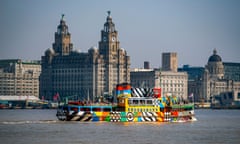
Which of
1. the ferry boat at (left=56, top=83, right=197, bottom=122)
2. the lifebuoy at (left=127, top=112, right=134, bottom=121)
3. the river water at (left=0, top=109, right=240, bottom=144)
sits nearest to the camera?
the river water at (left=0, top=109, right=240, bottom=144)

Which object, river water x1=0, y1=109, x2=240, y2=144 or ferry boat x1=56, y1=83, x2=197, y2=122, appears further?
ferry boat x1=56, y1=83, x2=197, y2=122

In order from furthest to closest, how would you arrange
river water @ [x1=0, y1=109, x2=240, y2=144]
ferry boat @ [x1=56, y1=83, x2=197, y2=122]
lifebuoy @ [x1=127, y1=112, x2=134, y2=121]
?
lifebuoy @ [x1=127, y1=112, x2=134, y2=121] < ferry boat @ [x1=56, y1=83, x2=197, y2=122] < river water @ [x1=0, y1=109, x2=240, y2=144]

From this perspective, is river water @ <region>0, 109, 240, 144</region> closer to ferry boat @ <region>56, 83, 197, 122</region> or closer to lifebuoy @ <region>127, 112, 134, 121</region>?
ferry boat @ <region>56, 83, 197, 122</region>

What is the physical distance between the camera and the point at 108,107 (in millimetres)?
154500

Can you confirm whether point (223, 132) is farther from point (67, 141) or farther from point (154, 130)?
point (67, 141)

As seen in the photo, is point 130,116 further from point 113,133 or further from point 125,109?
point 113,133

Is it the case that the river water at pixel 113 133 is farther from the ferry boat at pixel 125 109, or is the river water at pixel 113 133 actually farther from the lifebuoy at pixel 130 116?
the lifebuoy at pixel 130 116

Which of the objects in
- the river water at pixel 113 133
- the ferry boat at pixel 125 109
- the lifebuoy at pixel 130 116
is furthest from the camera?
the lifebuoy at pixel 130 116

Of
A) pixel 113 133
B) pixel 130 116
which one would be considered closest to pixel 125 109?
pixel 130 116

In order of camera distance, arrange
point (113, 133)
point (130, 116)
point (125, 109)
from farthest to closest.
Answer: point (130, 116) → point (125, 109) → point (113, 133)

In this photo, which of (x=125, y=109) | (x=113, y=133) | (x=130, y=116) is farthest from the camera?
(x=130, y=116)

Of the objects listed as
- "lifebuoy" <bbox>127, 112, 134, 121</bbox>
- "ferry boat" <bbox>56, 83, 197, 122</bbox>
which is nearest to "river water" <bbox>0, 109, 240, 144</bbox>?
"ferry boat" <bbox>56, 83, 197, 122</bbox>

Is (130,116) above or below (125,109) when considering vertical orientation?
below

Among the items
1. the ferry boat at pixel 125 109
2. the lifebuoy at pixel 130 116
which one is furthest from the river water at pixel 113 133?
the lifebuoy at pixel 130 116
